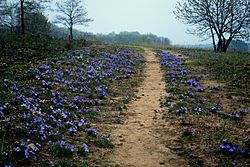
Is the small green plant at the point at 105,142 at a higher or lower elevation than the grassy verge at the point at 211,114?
lower

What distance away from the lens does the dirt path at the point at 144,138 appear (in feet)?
20.5

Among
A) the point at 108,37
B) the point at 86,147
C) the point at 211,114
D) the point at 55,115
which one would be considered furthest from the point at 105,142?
the point at 108,37

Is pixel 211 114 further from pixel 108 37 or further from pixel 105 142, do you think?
pixel 108 37

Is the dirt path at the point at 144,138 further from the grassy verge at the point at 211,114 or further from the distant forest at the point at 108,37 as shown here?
the distant forest at the point at 108,37

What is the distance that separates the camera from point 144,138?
762 centimetres

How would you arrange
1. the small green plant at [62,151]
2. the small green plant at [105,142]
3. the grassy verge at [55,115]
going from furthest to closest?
1. the small green plant at [105,142]
2. the small green plant at [62,151]
3. the grassy verge at [55,115]

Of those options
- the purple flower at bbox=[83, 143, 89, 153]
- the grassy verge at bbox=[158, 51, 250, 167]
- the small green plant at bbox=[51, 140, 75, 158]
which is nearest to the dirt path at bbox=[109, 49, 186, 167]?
the grassy verge at bbox=[158, 51, 250, 167]

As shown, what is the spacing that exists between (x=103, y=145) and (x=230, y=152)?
3.37 metres

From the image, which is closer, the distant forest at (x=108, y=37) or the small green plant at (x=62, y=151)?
the small green plant at (x=62, y=151)

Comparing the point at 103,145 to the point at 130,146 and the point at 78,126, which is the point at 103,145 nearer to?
the point at 130,146

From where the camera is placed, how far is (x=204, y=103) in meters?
10.9

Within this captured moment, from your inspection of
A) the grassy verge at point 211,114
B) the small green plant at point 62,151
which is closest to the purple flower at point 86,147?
the small green plant at point 62,151

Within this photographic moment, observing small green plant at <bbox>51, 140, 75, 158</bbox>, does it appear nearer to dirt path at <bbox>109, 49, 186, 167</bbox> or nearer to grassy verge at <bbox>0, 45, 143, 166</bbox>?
grassy verge at <bbox>0, 45, 143, 166</bbox>

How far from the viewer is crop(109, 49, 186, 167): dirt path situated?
625cm
